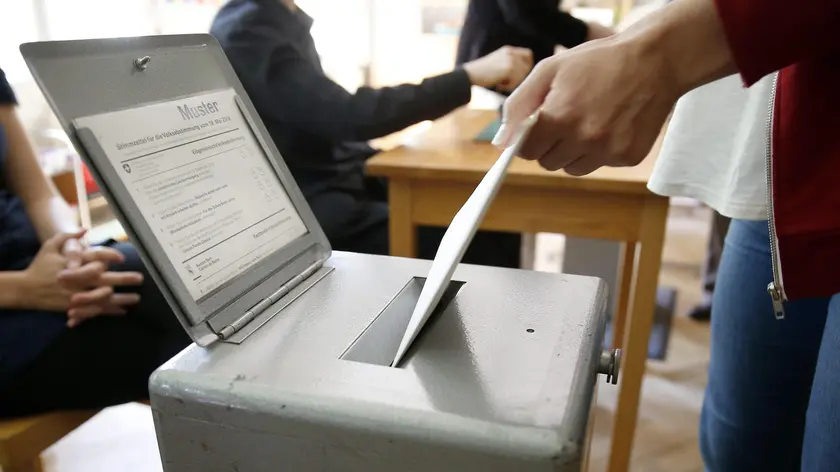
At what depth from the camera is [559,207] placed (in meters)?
1.08

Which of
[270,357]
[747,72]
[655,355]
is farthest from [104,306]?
[655,355]

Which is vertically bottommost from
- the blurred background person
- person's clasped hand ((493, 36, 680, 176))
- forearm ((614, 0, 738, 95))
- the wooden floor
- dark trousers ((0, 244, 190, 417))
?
the wooden floor

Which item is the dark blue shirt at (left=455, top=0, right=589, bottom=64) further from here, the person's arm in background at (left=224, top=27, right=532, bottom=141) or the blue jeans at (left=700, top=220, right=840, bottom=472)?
the blue jeans at (left=700, top=220, right=840, bottom=472)

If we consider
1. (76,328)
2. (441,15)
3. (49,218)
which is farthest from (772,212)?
(441,15)

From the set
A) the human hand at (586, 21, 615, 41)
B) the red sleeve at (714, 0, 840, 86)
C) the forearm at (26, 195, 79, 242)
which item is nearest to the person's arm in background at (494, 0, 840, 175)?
the red sleeve at (714, 0, 840, 86)

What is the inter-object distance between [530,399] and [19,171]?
43.4 inches

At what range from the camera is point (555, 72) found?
479mm

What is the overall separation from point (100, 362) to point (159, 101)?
488 mm

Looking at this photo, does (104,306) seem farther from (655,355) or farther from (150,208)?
(655,355)

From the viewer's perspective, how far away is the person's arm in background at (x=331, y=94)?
1.18 metres

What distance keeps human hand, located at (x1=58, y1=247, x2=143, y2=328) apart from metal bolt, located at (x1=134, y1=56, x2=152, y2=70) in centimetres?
47

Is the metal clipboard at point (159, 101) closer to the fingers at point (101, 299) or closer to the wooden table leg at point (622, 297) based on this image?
the fingers at point (101, 299)

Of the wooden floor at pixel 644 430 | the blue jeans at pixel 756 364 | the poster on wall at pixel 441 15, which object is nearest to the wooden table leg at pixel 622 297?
the wooden floor at pixel 644 430

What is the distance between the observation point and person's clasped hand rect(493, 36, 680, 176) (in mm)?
449
